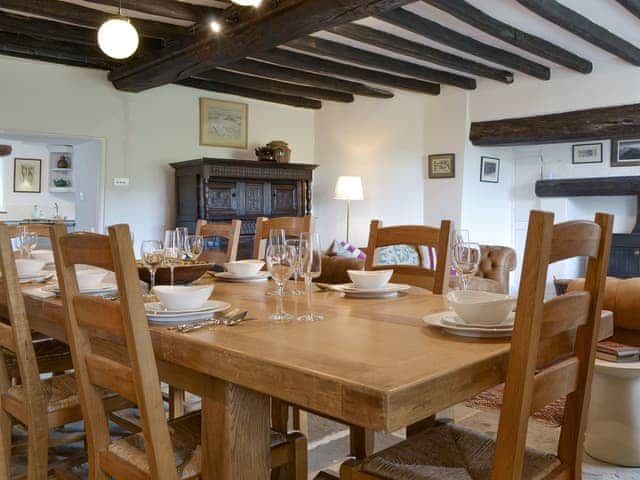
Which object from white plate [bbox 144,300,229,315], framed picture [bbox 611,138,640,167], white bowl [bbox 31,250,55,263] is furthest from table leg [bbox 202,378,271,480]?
framed picture [bbox 611,138,640,167]

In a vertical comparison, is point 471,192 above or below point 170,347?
above

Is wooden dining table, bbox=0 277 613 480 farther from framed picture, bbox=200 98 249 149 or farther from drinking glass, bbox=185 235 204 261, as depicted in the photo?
framed picture, bbox=200 98 249 149

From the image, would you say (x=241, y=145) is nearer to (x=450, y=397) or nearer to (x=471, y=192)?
(x=471, y=192)

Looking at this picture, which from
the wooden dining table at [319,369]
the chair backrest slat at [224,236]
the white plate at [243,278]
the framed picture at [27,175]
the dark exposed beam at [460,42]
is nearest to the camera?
the wooden dining table at [319,369]

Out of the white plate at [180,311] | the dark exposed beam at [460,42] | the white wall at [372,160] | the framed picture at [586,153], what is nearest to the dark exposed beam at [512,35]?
the dark exposed beam at [460,42]

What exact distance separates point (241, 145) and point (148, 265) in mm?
5382

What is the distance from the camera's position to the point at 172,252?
2.06 meters

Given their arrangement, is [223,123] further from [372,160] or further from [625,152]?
[625,152]

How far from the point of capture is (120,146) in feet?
20.5

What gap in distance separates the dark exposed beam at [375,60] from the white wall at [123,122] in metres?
2.11

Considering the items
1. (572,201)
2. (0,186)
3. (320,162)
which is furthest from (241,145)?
(0,186)

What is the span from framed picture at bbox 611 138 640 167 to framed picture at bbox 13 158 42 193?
28.4 feet

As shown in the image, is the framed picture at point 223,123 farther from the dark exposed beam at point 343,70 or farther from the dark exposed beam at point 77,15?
the dark exposed beam at point 77,15

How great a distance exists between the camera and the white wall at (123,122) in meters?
5.64
